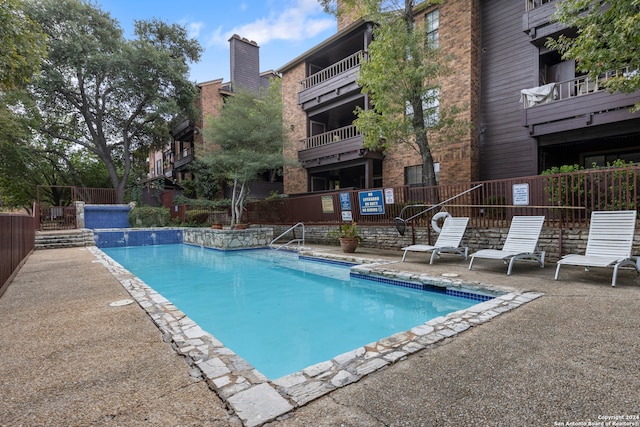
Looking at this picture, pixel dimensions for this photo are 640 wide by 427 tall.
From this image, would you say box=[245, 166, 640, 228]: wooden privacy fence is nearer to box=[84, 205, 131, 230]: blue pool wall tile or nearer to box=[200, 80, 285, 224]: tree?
box=[200, 80, 285, 224]: tree

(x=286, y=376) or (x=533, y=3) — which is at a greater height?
(x=533, y=3)

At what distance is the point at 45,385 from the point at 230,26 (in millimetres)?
27264

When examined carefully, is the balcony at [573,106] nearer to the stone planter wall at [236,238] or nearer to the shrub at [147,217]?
the stone planter wall at [236,238]

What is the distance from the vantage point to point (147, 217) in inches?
740

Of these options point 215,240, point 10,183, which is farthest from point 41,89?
point 215,240

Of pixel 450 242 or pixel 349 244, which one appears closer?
pixel 450 242

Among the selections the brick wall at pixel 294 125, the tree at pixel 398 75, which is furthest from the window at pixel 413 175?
the brick wall at pixel 294 125

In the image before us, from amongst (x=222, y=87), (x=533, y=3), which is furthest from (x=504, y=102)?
(x=222, y=87)

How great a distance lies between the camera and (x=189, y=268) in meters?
9.38

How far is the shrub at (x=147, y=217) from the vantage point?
A: 1861cm

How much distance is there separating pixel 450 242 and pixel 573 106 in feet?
19.4

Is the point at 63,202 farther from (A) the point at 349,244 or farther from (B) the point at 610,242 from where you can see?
(B) the point at 610,242

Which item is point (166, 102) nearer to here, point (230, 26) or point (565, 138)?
point (230, 26)

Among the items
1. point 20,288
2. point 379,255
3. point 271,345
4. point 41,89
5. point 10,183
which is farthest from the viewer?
point 10,183
